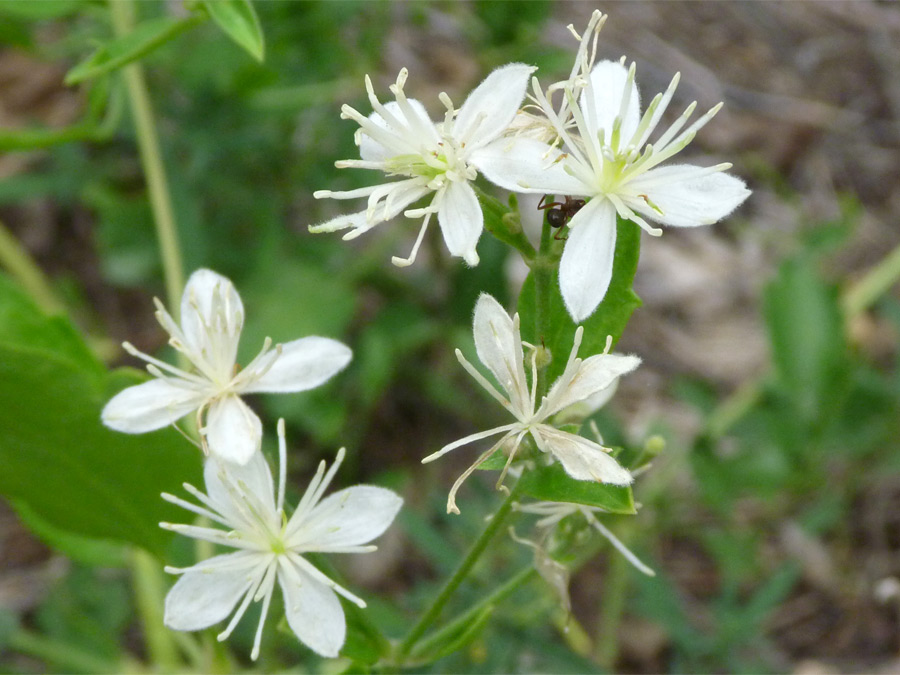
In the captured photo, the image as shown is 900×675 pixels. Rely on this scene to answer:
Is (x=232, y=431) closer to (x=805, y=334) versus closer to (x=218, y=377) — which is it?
(x=218, y=377)

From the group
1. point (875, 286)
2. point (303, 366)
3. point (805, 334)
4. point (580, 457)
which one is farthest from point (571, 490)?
point (875, 286)

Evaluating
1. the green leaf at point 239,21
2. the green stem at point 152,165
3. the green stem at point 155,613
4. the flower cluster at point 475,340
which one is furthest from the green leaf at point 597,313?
the green stem at point 155,613

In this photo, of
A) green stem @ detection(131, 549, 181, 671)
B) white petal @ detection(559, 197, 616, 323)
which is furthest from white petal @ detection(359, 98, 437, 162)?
green stem @ detection(131, 549, 181, 671)

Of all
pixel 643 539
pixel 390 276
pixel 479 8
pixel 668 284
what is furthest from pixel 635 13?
pixel 643 539

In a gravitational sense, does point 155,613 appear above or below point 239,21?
below

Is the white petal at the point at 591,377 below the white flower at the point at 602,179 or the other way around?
below

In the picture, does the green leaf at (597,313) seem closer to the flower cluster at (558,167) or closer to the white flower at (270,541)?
the flower cluster at (558,167)

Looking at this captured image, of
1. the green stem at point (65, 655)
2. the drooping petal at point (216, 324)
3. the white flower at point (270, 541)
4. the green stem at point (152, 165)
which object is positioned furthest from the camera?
the green stem at point (65, 655)
